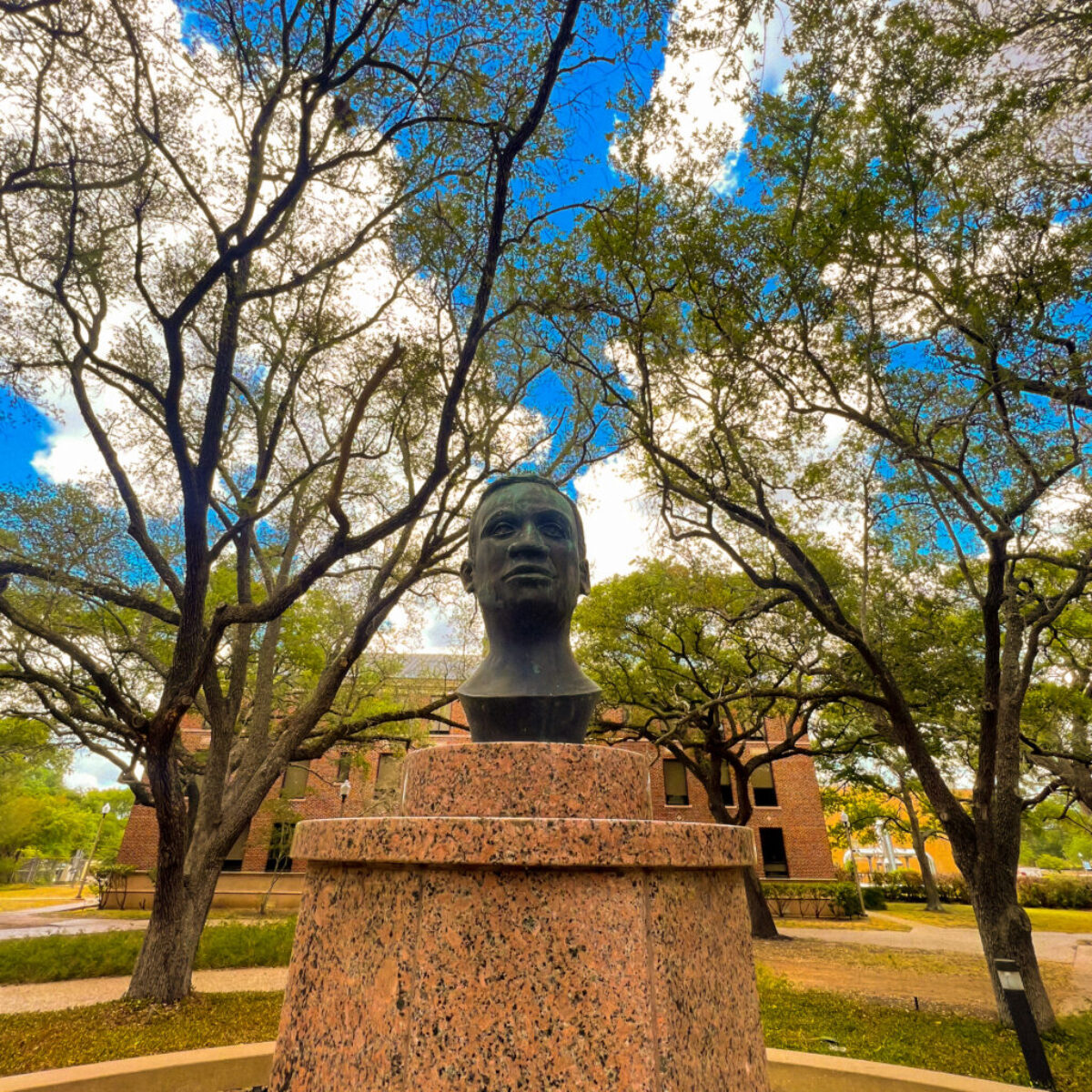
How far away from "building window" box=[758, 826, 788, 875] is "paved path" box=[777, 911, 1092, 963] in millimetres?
6513

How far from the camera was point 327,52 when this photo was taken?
653 centimetres

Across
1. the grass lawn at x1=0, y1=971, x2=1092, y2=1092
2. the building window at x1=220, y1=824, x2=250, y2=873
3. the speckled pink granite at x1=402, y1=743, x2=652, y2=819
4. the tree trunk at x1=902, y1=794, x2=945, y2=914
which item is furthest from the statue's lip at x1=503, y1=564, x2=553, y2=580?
the tree trunk at x1=902, y1=794, x2=945, y2=914

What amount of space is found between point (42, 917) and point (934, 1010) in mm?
23895

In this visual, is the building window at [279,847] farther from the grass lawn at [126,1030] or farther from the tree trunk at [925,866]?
the tree trunk at [925,866]

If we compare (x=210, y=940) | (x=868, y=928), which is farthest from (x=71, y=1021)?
(x=868, y=928)

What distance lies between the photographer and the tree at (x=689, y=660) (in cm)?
1442

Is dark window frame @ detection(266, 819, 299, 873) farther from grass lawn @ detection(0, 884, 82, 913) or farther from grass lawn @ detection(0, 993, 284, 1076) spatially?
grass lawn @ detection(0, 993, 284, 1076)

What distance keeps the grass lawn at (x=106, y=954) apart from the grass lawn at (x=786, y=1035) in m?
4.07

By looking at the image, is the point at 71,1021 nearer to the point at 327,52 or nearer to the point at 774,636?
the point at 327,52

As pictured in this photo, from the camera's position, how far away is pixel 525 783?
3002 millimetres

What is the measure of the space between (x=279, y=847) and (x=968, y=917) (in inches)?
1009

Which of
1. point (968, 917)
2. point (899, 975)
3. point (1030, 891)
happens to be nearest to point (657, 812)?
point (968, 917)

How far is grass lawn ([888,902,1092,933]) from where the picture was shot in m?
22.1

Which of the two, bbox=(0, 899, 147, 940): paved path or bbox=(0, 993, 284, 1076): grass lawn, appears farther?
bbox=(0, 899, 147, 940): paved path
